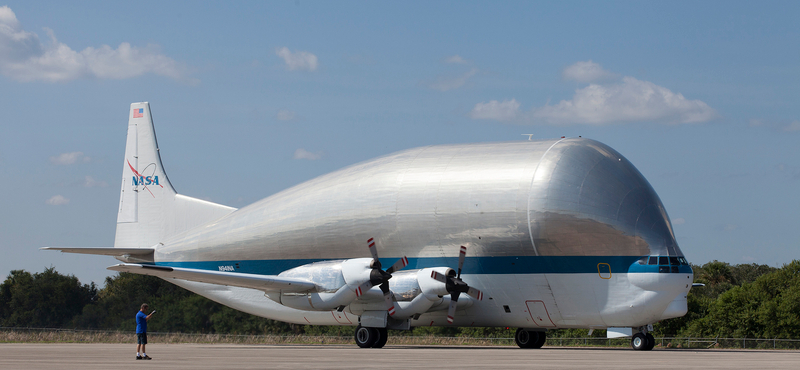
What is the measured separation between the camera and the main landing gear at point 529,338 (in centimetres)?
2688

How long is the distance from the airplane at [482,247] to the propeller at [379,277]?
3cm

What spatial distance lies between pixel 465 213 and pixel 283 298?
6090mm

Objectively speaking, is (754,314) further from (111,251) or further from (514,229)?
(111,251)

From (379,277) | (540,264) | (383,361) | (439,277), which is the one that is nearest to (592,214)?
(540,264)

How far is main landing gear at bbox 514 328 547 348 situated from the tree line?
29.2ft

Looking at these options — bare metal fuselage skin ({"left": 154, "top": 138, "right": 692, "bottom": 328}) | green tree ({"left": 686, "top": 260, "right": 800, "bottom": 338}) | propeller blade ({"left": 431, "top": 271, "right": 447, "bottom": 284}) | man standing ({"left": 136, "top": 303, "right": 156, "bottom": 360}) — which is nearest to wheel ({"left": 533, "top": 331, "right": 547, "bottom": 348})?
bare metal fuselage skin ({"left": 154, "top": 138, "right": 692, "bottom": 328})

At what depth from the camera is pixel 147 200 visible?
111 ft

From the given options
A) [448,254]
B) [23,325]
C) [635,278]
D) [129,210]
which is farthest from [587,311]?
[23,325]

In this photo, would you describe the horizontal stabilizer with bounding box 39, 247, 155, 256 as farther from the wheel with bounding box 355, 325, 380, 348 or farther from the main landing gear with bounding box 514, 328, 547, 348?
the main landing gear with bounding box 514, 328, 547, 348

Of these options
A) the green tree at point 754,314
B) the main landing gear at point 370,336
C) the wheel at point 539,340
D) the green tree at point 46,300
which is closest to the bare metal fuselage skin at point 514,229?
the main landing gear at point 370,336

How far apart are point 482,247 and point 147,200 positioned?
1600 cm

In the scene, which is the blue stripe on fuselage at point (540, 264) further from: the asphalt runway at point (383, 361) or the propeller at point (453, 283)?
the asphalt runway at point (383, 361)

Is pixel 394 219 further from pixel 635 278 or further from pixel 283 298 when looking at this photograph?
pixel 635 278

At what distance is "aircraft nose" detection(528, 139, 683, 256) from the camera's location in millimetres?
23234
